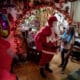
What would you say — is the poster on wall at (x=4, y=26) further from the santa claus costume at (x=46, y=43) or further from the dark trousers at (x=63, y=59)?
the dark trousers at (x=63, y=59)

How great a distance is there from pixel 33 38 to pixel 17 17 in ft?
0.61

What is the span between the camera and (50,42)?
1.41 m

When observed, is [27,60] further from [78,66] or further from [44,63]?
[78,66]

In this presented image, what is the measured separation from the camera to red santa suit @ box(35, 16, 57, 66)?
1377 mm

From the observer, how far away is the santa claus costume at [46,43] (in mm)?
1379

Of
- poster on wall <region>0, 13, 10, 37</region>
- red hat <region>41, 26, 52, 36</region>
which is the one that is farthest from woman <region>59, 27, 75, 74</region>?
poster on wall <region>0, 13, 10, 37</region>

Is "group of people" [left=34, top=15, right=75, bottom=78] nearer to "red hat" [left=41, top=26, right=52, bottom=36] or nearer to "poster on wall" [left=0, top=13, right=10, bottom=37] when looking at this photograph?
"red hat" [left=41, top=26, right=52, bottom=36]

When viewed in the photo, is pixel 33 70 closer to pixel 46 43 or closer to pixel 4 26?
pixel 46 43

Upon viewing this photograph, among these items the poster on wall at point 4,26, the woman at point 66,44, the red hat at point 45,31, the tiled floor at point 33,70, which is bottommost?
the tiled floor at point 33,70

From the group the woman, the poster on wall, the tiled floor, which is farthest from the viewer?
the woman

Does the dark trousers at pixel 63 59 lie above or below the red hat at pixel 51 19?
below

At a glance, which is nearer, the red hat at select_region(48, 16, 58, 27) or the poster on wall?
the poster on wall

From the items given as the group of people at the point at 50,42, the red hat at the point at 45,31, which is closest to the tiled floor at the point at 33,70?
the group of people at the point at 50,42

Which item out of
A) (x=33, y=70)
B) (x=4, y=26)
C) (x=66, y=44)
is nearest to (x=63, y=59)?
(x=66, y=44)
